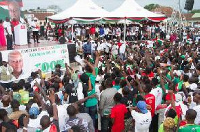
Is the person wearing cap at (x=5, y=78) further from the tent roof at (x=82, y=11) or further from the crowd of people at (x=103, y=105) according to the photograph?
the tent roof at (x=82, y=11)

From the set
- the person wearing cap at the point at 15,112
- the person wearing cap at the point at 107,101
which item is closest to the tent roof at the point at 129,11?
the person wearing cap at the point at 107,101

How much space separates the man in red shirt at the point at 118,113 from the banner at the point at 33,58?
6.06 m

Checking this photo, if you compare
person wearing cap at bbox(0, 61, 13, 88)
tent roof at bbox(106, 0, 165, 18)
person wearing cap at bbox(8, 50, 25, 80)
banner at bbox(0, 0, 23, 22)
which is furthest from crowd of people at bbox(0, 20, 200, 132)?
tent roof at bbox(106, 0, 165, 18)

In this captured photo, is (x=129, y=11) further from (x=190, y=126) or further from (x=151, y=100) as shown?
(x=190, y=126)

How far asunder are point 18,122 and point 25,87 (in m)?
2.09

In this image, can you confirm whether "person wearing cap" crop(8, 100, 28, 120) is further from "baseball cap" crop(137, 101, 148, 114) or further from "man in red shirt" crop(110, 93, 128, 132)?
"baseball cap" crop(137, 101, 148, 114)

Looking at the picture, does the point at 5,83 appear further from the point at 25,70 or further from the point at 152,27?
the point at 152,27

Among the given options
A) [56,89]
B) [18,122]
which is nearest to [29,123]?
[18,122]

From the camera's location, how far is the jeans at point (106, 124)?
552 centimetres

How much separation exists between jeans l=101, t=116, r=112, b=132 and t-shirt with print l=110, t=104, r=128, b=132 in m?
0.52

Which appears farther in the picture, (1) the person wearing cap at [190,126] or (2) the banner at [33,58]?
(2) the banner at [33,58]

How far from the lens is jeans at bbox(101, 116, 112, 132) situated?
Result: 5520 millimetres

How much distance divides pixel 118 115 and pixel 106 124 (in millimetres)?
838

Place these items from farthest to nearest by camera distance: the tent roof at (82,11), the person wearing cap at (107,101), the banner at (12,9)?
the tent roof at (82,11), the banner at (12,9), the person wearing cap at (107,101)
